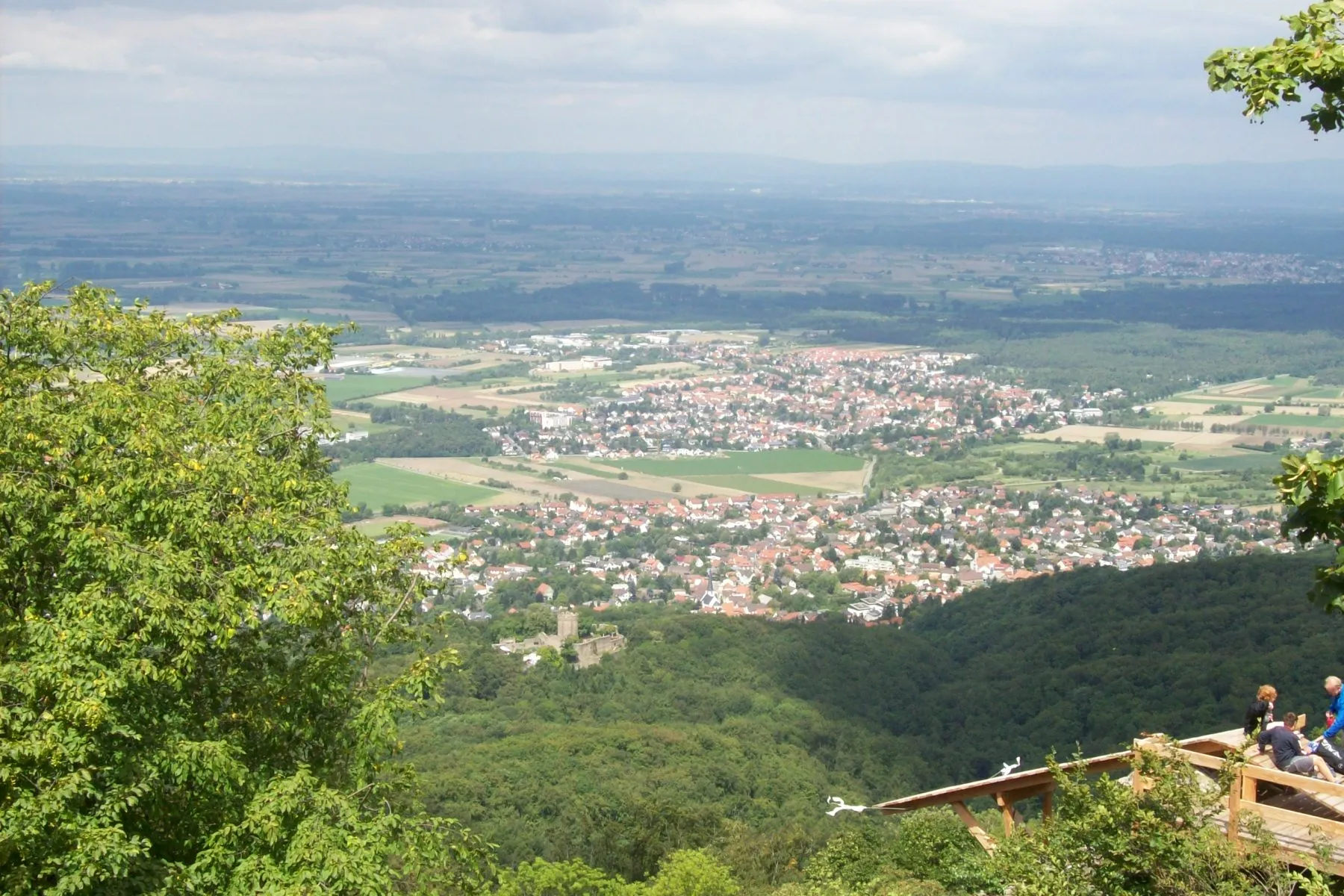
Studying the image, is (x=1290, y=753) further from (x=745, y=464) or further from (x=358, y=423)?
(x=358, y=423)

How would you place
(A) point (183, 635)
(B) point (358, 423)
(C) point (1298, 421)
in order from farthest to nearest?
(C) point (1298, 421) → (B) point (358, 423) → (A) point (183, 635)

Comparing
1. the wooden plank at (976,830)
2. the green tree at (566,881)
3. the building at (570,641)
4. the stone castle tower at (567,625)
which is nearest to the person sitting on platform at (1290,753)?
the wooden plank at (976,830)

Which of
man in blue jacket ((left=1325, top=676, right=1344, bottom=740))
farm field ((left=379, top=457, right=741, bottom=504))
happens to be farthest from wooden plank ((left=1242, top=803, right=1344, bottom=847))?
farm field ((left=379, top=457, right=741, bottom=504))

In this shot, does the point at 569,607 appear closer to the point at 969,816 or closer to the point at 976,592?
the point at 976,592

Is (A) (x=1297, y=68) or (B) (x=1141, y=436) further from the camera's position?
(B) (x=1141, y=436)

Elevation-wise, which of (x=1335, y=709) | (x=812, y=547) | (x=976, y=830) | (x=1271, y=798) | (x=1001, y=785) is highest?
(x=1335, y=709)

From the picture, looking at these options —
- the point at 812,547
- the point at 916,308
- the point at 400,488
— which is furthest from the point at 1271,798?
the point at 916,308
